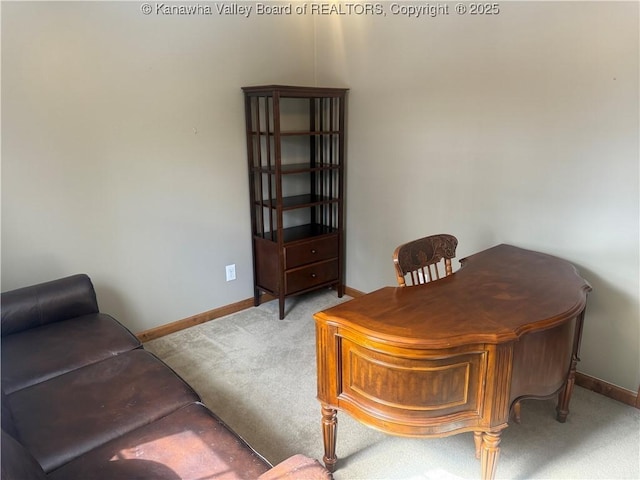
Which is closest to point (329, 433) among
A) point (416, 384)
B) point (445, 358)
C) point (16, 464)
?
point (416, 384)

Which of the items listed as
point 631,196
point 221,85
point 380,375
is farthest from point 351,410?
point 221,85

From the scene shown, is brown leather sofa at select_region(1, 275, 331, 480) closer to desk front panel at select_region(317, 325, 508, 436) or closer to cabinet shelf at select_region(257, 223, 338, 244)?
desk front panel at select_region(317, 325, 508, 436)

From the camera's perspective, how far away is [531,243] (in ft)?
8.42

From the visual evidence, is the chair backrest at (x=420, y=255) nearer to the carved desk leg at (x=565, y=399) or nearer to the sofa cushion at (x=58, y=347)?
the carved desk leg at (x=565, y=399)

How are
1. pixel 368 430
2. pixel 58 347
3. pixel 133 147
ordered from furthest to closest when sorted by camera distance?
1. pixel 133 147
2. pixel 368 430
3. pixel 58 347

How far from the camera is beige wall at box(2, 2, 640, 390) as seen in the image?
229 cm

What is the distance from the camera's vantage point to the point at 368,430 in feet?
7.14

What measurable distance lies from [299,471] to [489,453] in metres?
0.83

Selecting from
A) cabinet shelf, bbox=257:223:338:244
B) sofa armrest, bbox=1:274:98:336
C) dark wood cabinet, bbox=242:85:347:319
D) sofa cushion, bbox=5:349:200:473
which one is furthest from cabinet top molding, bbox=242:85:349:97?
sofa cushion, bbox=5:349:200:473

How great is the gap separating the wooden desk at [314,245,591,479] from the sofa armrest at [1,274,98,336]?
1.35m

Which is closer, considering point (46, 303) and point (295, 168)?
point (46, 303)

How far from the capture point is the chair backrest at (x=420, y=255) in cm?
209

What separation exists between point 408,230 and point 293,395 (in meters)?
1.38

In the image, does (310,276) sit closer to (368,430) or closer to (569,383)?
(368,430)
